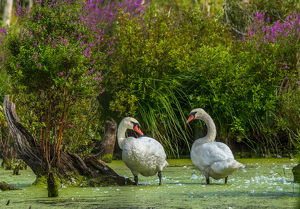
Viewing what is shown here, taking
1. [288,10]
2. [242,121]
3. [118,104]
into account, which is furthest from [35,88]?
[288,10]

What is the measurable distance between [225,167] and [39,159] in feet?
7.75

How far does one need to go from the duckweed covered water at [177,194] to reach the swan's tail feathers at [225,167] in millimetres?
171

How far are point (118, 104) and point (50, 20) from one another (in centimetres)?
345

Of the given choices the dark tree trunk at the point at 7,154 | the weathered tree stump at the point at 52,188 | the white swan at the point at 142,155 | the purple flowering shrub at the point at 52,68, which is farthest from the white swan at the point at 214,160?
the dark tree trunk at the point at 7,154

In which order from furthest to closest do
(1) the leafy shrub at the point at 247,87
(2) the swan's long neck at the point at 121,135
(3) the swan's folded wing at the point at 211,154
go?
(1) the leafy shrub at the point at 247,87, (2) the swan's long neck at the point at 121,135, (3) the swan's folded wing at the point at 211,154

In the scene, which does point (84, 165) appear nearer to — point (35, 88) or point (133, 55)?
point (35, 88)

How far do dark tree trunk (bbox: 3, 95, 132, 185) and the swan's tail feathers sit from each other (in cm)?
119

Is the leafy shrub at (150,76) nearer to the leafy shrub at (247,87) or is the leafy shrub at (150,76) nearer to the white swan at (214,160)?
the leafy shrub at (247,87)

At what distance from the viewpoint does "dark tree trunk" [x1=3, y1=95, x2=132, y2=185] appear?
5.67m

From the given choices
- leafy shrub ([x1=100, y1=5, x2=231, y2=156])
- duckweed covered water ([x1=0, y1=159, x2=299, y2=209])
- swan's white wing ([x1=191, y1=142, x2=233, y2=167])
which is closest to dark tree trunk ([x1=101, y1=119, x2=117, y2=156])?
leafy shrub ([x1=100, y1=5, x2=231, y2=156])

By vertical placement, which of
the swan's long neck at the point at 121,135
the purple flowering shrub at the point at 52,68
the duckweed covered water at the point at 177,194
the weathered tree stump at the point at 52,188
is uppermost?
the purple flowering shrub at the point at 52,68

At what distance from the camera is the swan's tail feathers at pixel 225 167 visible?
5.28 meters

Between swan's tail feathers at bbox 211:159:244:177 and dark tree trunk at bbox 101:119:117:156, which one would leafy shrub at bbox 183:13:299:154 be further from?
swan's tail feathers at bbox 211:159:244:177

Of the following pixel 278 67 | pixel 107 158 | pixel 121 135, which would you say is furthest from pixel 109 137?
pixel 278 67
